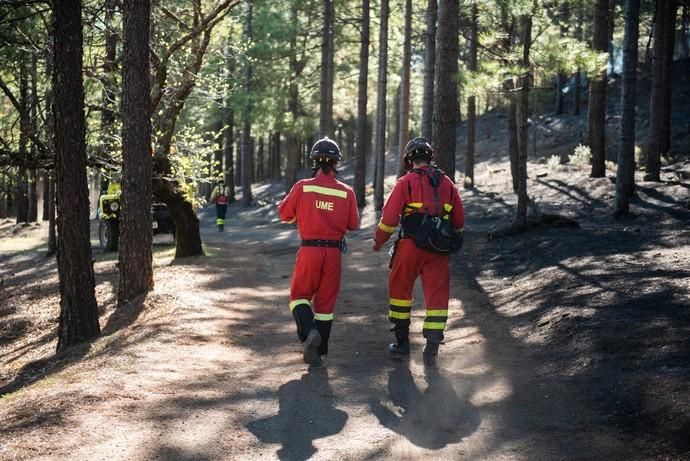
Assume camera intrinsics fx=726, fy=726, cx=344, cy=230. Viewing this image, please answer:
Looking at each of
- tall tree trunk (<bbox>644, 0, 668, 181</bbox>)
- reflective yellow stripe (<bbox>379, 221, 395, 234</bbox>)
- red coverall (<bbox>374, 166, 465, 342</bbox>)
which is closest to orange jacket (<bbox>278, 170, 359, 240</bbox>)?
reflective yellow stripe (<bbox>379, 221, 395, 234</bbox>)

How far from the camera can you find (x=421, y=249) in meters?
7.36

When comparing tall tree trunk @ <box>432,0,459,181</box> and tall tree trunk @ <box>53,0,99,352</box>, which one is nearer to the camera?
tall tree trunk @ <box>53,0,99,352</box>

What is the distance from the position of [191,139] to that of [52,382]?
8.91 m

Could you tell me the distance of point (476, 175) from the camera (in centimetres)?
3350

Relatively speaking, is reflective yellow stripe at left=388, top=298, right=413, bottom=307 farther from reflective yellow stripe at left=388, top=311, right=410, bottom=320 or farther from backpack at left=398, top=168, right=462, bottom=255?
backpack at left=398, top=168, right=462, bottom=255

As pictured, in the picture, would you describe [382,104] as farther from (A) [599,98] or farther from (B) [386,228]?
(B) [386,228]

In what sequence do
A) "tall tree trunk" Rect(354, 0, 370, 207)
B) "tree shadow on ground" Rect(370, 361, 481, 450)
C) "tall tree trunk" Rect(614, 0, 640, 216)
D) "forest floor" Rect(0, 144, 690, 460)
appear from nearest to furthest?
"forest floor" Rect(0, 144, 690, 460), "tree shadow on ground" Rect(370, 361, 481, 450), "tall tree trunk" Rect(614, 0, 640, 216), "tall tree trunk" Rect(354, 0, 370, 207)

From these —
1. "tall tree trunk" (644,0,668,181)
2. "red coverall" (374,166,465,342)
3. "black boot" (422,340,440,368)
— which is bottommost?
"black boot" (422,340,440,368)

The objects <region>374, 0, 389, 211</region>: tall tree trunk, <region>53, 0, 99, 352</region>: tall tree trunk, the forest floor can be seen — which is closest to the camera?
Result: the forest floor

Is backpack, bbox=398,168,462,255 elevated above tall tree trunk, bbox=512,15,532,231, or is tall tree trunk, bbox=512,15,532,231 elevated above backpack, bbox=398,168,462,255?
tall tree trunk, bbox=512,15,532,231

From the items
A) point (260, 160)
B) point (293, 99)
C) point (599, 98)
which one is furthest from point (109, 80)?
point (260, 160)

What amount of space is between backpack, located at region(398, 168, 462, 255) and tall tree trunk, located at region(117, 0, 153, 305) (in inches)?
216

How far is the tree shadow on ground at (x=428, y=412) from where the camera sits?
17.0 feet

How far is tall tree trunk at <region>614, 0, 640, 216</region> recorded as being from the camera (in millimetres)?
16172
